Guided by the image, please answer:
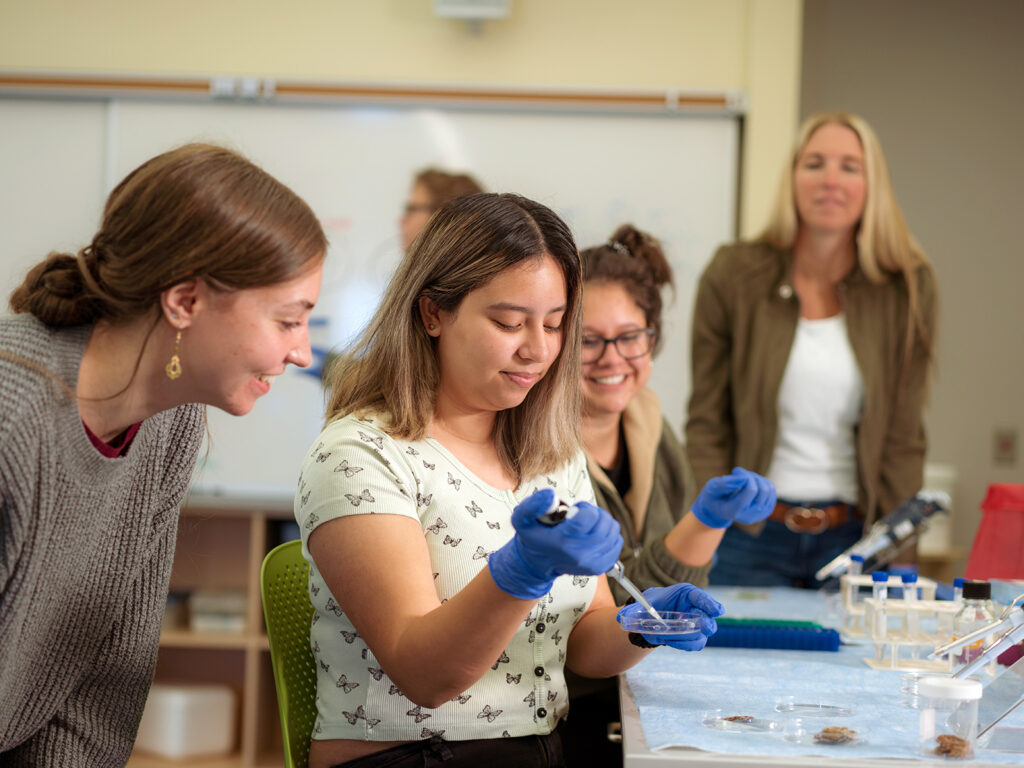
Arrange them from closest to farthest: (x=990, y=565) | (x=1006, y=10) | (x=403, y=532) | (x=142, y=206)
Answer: (x=142, y=206) < (x=403, y=532) < (x=990, y=565) < (x=1006, y=10)

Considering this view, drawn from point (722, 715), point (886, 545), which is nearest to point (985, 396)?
point (886, 545)

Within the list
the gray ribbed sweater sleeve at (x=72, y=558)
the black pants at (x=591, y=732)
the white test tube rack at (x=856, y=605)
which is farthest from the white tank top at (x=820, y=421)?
the gray ribbed sweater sleeve at (x=72, y=558)

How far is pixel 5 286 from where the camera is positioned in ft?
11.3

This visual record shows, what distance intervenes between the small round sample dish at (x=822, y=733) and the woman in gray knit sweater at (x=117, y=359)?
2.16ft

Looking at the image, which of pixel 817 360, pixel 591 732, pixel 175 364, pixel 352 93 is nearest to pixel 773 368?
pixel 817 360

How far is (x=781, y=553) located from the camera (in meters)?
2.26

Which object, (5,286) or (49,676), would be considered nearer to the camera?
(49,676)

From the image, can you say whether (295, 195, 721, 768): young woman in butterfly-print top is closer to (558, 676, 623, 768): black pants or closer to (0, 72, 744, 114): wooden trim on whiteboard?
(558, 676, 623, 768): black pants

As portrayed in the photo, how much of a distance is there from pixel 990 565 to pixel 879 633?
16.4 inches

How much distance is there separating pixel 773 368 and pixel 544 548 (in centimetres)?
144

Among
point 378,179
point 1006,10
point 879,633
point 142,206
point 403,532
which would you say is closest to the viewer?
point 142,206

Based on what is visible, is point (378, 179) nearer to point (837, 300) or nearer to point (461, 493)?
point (837, 300)

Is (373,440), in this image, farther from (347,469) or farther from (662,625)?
(662,625)

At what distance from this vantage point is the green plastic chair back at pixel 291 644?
135cm
